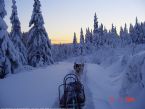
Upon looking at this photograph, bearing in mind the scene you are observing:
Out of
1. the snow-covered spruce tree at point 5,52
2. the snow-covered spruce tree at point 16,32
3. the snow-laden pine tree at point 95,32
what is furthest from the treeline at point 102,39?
the snow-covered spruce tree at point 5,52

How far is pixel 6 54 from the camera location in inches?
850

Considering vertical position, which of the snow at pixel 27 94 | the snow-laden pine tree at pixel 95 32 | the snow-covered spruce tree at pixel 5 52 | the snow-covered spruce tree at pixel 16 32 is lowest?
the snow at pixel 27 94

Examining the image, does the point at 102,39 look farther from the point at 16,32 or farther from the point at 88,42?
the point at 16,32

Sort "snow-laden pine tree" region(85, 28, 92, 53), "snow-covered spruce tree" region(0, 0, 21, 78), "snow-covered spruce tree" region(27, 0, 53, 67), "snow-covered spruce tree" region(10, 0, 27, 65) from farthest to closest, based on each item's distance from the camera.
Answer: "snow-laden pine tree" region(85, 28, 92, 53) < "snow-covered spruce tree" region(10, 0, 27, 65) < "snow-covered spruce tree" region(27, 0, 53, 67) < "snow-covered spruce tree" region(0, 0, 21, 78)

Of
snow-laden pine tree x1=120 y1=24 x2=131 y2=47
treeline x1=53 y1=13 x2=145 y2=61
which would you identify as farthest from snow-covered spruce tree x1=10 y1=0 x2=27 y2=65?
snow-laden pine tree x1=120 y1=24 x2=131 y2=47

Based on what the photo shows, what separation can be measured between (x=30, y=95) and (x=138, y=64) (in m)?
6.38

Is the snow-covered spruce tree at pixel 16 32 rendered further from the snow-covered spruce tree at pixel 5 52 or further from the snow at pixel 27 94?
the snow at pixel 27 94

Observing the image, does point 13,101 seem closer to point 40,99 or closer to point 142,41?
point 40,99

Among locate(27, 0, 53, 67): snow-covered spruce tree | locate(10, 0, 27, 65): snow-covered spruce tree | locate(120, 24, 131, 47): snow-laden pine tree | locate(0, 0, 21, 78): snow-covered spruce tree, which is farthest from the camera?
locate(120, 24, 131, 47): snow-laden pine tree

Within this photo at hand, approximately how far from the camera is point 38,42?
36.9 metres

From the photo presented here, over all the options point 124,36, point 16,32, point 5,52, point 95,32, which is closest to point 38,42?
point 16,32

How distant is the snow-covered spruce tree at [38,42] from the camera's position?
37156mm

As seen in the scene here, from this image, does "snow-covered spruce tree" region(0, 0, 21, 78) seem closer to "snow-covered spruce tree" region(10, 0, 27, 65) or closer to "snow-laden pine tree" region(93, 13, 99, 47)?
"snow-covered spruce tree" region(10, 0, 27, 65)

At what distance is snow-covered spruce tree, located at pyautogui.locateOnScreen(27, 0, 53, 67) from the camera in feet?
122
